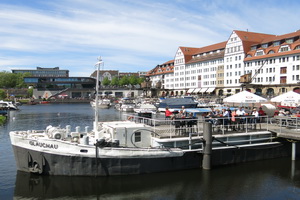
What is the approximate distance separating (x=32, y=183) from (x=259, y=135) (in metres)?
15.9

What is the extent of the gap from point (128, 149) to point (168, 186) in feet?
10.9

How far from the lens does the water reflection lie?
1614 centimetres

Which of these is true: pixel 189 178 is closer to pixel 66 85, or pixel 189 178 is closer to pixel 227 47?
pixel 227 47

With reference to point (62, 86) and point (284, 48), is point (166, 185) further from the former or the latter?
point (62, 86)

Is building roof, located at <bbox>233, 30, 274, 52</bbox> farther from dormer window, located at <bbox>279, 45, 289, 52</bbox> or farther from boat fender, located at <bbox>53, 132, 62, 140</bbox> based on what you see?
boat fender, located at <bbox>53, 132, 62, 140</bbox>

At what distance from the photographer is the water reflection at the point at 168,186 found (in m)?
16.1

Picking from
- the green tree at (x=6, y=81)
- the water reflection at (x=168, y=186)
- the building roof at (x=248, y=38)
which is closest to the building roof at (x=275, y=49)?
the building roof at (x=248, y=38)

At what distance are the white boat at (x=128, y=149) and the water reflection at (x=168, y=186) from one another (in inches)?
20.4

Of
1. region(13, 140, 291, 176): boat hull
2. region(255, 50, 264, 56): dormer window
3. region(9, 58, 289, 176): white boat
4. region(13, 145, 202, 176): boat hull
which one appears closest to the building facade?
region(255, 50, 264, 56): dormer window

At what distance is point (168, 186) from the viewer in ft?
56.5

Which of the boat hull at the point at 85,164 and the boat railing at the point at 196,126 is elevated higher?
the boat railing at the point at 196,126

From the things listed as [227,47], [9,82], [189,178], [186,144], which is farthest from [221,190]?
[9,82]

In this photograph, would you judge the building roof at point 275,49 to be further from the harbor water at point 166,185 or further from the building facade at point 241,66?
the harbor water at point 166,185

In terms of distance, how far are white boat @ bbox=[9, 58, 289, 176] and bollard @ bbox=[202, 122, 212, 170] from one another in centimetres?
9
